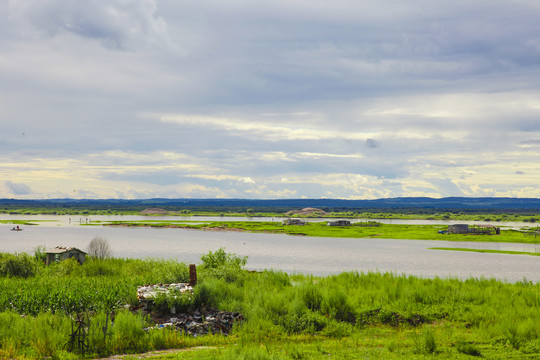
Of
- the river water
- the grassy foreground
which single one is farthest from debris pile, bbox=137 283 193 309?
the river water

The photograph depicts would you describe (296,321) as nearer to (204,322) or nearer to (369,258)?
(204,322)

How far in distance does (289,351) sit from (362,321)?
307 inches

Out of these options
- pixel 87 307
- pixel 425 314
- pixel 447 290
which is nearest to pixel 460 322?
pixel 425 314

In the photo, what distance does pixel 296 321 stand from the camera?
21.7 metres

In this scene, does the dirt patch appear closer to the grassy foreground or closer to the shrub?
the grassy foreground

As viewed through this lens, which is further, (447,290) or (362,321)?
(447,290)

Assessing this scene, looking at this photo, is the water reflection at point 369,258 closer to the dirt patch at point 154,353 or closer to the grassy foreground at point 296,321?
the grassy foreground at point 296,321

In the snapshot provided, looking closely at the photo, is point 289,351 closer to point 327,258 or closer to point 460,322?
point 460,322

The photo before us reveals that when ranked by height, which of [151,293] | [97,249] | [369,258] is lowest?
[369,258]

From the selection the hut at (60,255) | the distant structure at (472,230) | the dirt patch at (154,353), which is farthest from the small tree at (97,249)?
the distant structure at (472,230)

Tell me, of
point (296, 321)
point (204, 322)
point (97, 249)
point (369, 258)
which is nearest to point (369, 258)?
point (369, 258)

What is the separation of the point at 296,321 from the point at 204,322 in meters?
4.42

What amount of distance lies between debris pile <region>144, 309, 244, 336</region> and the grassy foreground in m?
0.63

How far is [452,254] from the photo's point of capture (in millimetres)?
78062
